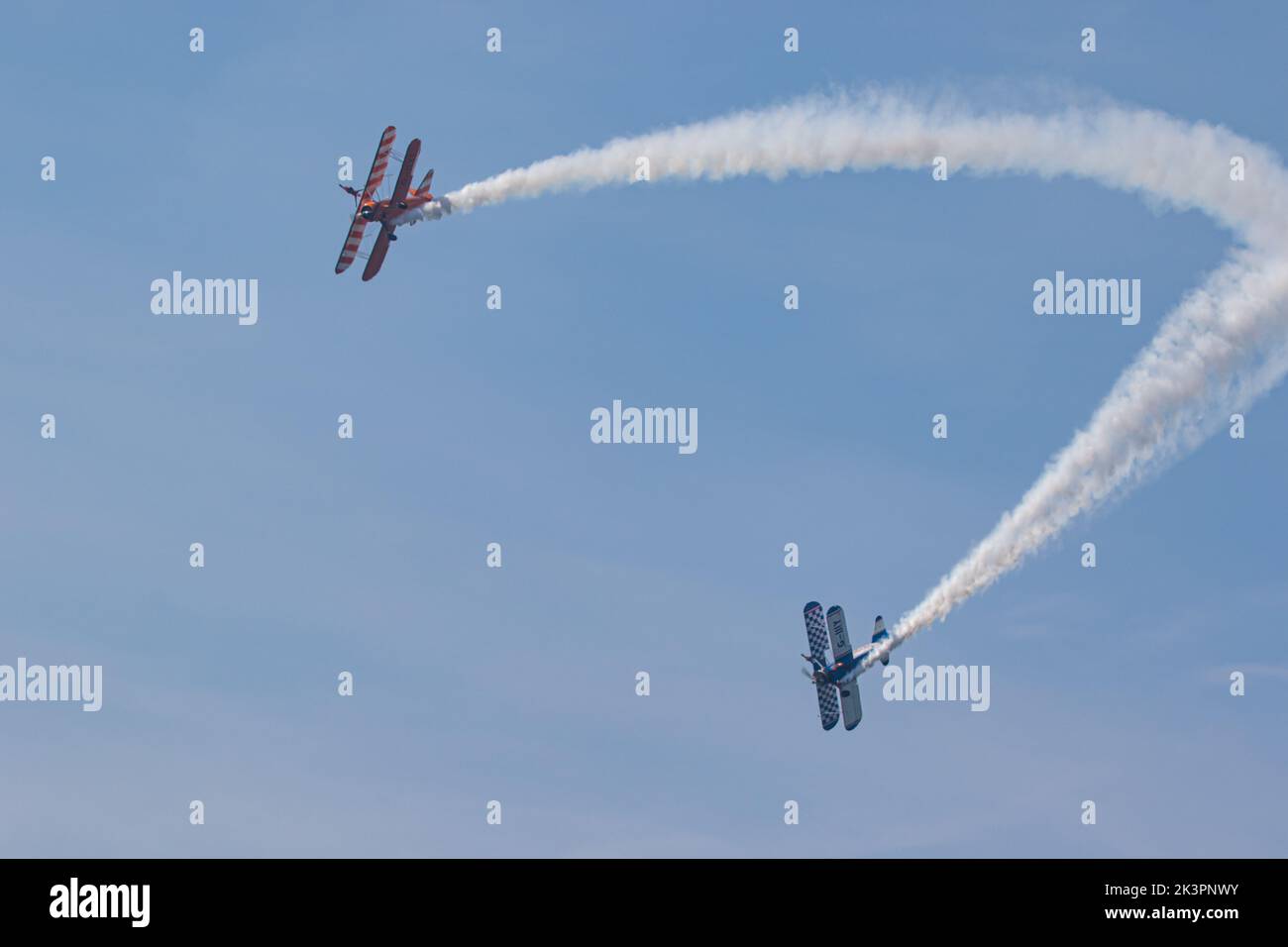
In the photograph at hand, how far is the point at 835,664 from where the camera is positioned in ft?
330

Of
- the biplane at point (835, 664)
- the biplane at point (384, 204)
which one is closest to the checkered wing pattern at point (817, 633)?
the biplane at point (835, 664)

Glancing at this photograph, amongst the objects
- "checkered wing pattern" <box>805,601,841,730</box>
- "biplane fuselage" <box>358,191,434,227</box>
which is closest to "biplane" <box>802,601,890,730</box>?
"checkered wing pattern" <box>805,601,841,730</box>

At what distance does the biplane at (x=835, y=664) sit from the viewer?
99812mm

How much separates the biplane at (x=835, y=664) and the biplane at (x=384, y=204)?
975 inches

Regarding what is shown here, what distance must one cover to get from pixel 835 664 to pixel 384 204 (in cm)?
2827

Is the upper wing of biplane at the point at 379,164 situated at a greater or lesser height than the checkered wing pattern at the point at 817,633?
greater

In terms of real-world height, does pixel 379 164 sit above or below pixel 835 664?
above

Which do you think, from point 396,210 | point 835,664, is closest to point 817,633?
point 835,664

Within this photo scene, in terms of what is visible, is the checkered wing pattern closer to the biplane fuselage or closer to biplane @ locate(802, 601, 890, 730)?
biplane @ locate(802, 601, 890, 730)

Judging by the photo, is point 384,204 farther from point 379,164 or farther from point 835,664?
point 835,664

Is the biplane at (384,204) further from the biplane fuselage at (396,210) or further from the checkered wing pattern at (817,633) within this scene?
the checkered wing pattern at (817,633)

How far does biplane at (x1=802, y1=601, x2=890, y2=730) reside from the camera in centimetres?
9981
